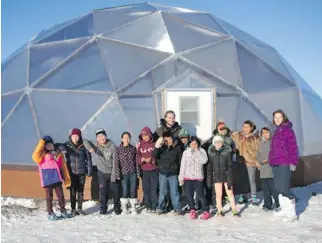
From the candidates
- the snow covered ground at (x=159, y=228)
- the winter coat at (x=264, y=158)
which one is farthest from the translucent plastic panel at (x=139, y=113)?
the winter coat at (x=264, y=158)

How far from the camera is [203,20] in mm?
13203

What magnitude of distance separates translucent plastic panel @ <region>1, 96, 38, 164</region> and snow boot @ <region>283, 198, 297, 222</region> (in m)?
6.32

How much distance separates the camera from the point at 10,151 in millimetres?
10117

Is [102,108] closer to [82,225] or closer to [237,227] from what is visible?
[82,225]

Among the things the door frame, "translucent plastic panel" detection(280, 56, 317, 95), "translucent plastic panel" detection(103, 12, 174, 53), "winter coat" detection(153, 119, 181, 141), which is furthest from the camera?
"translucent plastic panel" detection(280, 56, 317, 95)

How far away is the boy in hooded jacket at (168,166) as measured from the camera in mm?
7832

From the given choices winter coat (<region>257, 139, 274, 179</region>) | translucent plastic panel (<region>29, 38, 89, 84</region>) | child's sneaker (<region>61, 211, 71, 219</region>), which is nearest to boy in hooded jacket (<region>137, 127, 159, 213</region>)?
child's sneaker (<region>61, 211, 71, 219</region>)

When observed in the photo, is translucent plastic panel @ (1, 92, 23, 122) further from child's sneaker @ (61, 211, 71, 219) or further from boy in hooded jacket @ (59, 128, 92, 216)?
child's sneaker @ (61, 211, 71, 219)

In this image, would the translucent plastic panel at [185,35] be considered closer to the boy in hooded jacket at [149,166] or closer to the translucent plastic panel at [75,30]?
the translucent plastic panel at [75,30]

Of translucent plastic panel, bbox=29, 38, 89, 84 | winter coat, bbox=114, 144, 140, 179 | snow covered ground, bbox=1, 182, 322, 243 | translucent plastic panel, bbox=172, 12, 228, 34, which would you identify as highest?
translucent plastic panel, bbox=172, 12, 228, 34

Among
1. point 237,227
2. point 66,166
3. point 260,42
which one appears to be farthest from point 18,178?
point 260,42

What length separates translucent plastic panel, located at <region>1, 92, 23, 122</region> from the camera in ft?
35.0

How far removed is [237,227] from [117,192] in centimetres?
265

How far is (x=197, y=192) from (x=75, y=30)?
7.35 meters
